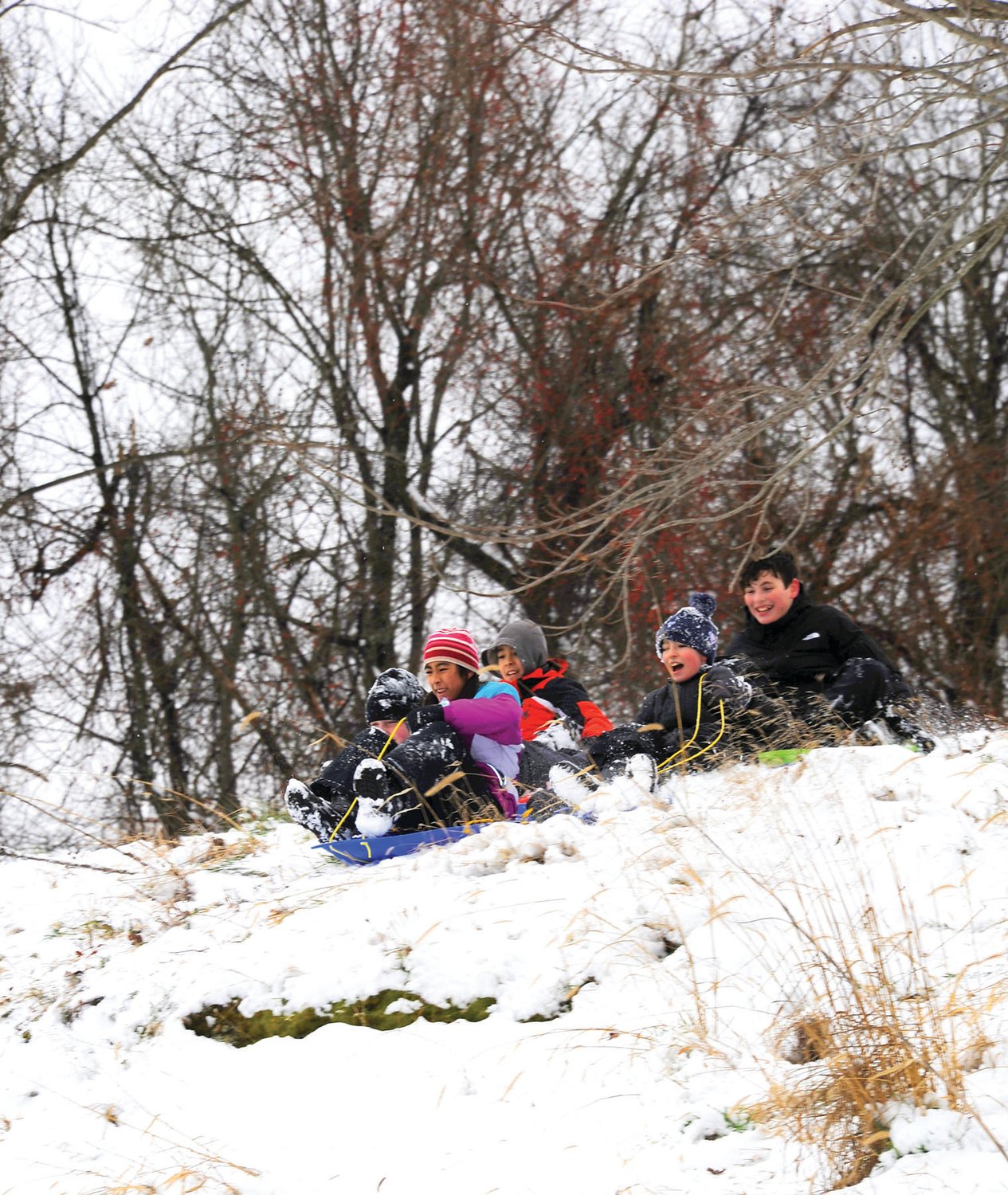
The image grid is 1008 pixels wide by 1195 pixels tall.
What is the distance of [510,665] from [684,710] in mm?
1457

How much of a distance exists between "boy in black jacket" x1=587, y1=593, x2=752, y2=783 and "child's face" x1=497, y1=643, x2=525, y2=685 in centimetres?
115

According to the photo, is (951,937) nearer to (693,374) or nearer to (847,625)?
(847,625)

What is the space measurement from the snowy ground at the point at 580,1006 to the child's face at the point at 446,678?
86cm

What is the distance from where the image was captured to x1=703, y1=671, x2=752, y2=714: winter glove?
17.2 feet

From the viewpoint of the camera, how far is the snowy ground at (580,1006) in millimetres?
2582

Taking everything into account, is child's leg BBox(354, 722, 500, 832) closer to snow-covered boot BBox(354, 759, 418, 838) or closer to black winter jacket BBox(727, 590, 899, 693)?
snow-covered boot BBox(354, 759, 418, 838)

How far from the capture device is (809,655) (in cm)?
593

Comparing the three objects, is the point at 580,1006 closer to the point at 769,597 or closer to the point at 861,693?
the point at 861,693

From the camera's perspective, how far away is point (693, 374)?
12930mm

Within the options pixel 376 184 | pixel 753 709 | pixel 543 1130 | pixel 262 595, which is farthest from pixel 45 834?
pixel 543 1130

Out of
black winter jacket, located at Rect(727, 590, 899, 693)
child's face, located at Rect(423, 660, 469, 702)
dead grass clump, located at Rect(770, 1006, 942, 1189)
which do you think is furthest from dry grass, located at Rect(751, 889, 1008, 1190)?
black winter jacket, located at Rect(727, 590, 899, 693)

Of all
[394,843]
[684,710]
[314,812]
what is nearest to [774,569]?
[684,710]

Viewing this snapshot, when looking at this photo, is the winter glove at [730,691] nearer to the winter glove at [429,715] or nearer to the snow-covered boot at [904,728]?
the snow-covered boot at [904,728]

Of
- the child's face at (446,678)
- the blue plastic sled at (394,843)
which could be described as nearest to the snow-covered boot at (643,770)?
the blue plastic sled at (394,843)
